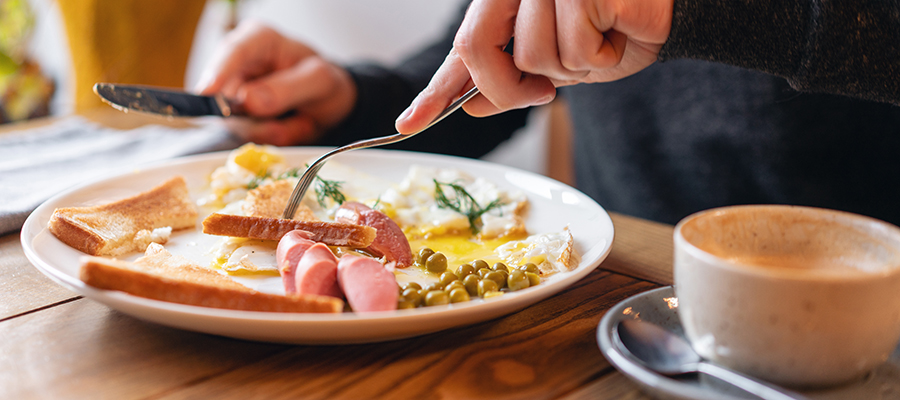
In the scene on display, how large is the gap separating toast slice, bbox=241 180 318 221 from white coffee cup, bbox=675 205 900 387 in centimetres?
100

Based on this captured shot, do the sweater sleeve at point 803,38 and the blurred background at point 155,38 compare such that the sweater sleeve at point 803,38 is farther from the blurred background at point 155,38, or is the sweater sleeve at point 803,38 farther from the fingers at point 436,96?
the blurred background at point 155,38

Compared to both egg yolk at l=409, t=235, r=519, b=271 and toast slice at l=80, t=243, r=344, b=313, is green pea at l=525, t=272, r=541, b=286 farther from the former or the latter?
toast slice at l=80, t=243, r=344, b=313

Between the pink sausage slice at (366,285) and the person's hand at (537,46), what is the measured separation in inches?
17.4

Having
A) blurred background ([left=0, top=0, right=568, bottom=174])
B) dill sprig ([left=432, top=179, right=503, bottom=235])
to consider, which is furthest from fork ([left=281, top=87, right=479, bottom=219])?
blurred background ([left=0, top=0, right=568, bottom=174])

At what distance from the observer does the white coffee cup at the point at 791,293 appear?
2.35 ft

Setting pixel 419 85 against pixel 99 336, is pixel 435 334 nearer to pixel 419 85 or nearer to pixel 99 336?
pixel 99 336

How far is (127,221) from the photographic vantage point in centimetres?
142

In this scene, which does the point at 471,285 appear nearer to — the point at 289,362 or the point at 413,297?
the point at 413,297

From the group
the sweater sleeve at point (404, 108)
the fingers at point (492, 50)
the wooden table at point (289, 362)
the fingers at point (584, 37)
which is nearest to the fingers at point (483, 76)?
the fingers at point (492, 50)

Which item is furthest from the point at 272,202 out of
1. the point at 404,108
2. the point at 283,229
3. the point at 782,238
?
the point at 404,108

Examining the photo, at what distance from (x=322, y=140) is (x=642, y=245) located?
163cm

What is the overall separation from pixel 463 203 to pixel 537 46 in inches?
23.1

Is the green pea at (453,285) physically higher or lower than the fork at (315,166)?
lower

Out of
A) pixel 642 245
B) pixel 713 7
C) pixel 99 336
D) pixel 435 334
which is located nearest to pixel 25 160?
pixel 99 336
